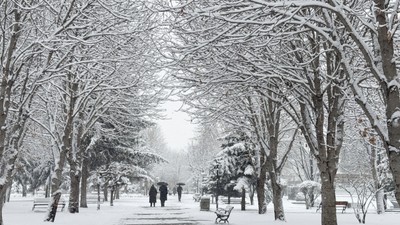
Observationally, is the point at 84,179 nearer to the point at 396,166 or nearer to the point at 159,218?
the point at 159,218

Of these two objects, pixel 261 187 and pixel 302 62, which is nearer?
pixel 302 62

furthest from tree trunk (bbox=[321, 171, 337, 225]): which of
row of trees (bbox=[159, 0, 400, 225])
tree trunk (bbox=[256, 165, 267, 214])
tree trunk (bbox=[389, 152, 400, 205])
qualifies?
tree trunk (bbox=[256, 165, 267, 214])

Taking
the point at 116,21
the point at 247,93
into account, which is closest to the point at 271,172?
the point at 247,93

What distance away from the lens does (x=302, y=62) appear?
35.0ft

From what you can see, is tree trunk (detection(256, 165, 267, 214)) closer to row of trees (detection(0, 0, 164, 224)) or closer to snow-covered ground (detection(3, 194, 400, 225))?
snow-covered ground (detection(3, 194, 400, 225))

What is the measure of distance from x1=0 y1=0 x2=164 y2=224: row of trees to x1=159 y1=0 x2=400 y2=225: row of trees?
1575 mm

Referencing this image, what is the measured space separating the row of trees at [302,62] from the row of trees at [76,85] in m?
1.57

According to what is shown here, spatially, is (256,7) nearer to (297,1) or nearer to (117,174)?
(297,1)

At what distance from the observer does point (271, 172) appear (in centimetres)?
1600

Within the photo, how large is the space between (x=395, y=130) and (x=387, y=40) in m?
1.33

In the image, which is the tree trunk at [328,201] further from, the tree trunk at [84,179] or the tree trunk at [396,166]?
the tree trunk at [84,179]

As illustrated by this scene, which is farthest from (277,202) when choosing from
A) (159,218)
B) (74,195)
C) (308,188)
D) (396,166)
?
(308,188)

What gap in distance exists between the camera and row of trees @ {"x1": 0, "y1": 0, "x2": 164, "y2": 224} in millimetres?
9438

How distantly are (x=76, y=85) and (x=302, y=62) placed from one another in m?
9.69
